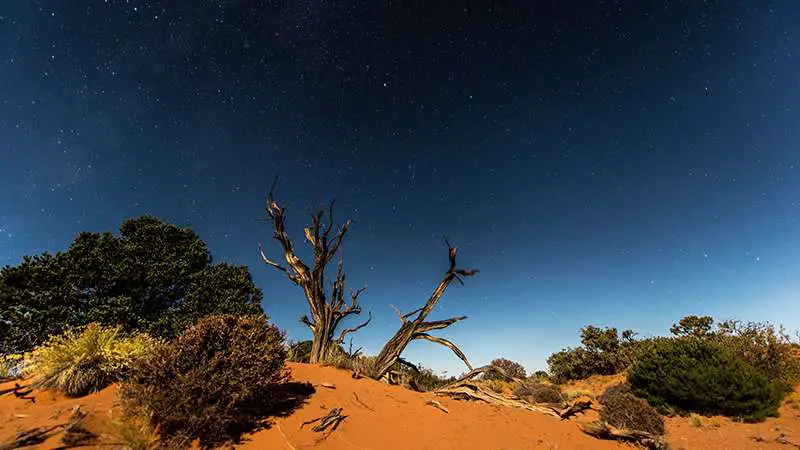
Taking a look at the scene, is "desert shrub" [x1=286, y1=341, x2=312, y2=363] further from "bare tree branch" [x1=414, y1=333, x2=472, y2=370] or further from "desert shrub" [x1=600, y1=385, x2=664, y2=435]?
"desert shrub" [x1=600, y1=385, x2=664, y2=435]

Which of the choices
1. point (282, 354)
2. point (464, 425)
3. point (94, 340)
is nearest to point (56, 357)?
point (94, 340)

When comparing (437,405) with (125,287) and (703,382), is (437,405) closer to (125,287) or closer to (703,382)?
(703,382)

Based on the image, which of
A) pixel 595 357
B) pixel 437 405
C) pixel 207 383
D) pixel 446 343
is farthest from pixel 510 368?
pixel 207 383

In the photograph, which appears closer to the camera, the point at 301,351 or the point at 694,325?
the point at 301,351

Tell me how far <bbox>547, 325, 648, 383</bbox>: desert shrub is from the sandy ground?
15089 mm

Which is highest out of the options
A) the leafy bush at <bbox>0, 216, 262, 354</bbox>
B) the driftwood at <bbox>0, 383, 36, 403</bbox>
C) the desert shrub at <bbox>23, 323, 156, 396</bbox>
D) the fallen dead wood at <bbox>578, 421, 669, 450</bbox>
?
the leafy bush at <bbox>0, 216, 262, 354</bbox>

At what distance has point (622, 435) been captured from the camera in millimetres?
8047

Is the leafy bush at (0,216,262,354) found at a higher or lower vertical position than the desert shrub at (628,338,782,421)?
higher

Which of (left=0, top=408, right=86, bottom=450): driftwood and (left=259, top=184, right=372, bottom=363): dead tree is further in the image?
(left=259, top=184, right=372, bottom=363): dead tree

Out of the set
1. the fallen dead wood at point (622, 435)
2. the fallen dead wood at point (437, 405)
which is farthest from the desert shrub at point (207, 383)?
the fallen dead wood at point (622, 435)

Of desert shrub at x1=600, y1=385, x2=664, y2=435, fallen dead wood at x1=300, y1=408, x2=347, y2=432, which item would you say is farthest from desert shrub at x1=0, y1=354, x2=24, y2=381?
desert shrub at x1=600, y1=385, x2=664, y2=435

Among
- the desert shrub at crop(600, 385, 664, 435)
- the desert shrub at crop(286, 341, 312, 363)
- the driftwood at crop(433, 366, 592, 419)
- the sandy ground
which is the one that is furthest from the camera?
the desert shrub at crop(286, 341, 312, 363)

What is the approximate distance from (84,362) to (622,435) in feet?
38.8

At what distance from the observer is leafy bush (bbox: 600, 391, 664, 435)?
1027cm
